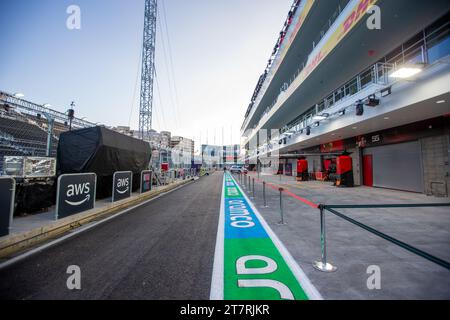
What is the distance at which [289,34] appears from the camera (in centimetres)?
1781

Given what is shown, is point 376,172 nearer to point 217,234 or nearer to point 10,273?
point 217,234

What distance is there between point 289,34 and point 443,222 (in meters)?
18.7

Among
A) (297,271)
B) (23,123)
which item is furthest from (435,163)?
(23,123)

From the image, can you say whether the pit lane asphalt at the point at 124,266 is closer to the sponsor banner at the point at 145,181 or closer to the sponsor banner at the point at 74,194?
the sponsor banner at the point at 74,194

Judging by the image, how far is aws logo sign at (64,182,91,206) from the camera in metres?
5.29

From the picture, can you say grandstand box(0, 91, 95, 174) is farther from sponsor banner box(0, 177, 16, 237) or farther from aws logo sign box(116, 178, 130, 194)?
sponsor banner box(0, 177, 16, 237)

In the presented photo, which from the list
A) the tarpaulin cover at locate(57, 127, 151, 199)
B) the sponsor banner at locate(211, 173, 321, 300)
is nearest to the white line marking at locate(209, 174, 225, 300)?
the sponsor banner at locate(211, 173, 321, 300)

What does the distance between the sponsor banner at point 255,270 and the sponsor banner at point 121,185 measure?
5.29 meters

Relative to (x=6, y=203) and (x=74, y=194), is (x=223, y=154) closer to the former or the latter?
(x=74, y=194)

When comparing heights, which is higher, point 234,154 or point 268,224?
point 234,154
